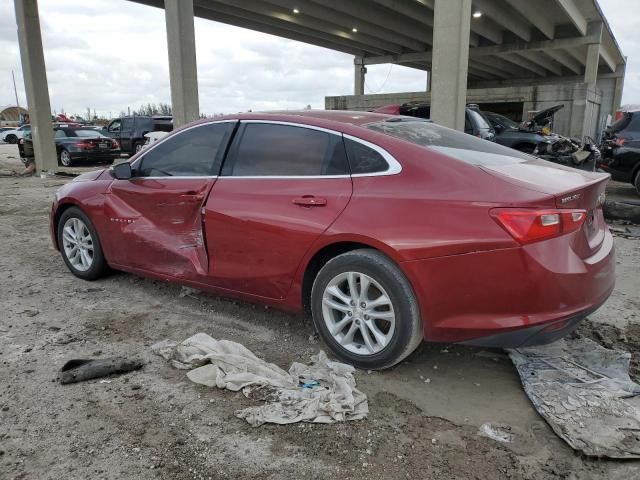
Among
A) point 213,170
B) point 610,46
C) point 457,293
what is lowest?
point 457,293

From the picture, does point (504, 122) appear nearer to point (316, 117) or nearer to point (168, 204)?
point (316, 117)

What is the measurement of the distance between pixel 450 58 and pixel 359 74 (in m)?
21.9

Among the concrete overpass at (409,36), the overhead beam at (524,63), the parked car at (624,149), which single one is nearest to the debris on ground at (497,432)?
the concrete overpass at (409,36)

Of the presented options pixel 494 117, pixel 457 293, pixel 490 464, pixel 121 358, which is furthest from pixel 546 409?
Answer: pixel 494 117

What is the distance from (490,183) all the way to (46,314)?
3.43 m

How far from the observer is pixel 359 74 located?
31250 mm

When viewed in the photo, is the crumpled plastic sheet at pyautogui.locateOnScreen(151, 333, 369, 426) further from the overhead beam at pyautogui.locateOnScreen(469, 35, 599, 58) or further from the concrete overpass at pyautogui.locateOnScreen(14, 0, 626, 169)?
the overhead beam at pyautogui.locateOnScreen(469, 35, 599, 58)

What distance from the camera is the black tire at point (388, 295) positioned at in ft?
9.14

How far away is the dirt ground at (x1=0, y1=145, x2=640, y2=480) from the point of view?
223 centimetres

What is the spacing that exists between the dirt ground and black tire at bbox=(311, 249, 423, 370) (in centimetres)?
13

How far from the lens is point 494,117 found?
12.5m

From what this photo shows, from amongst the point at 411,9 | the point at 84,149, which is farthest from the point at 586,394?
the point at 411,9

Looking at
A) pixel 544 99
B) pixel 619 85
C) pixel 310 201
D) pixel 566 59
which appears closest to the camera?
pixel 310 201

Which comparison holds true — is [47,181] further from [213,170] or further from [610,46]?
[610,46]
